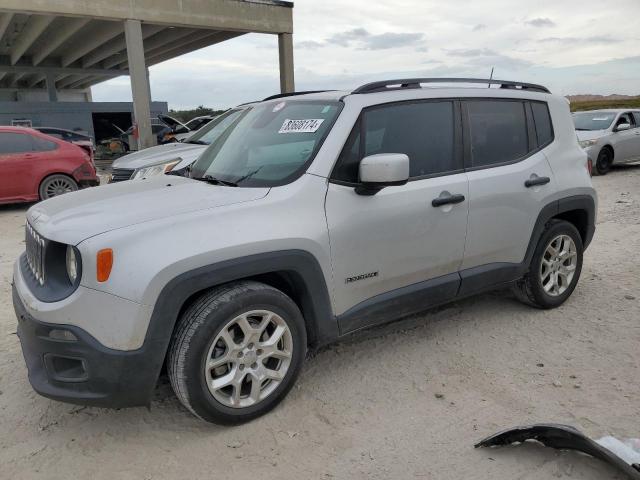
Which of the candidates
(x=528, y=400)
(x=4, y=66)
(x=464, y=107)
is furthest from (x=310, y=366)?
(x=4, y=66)

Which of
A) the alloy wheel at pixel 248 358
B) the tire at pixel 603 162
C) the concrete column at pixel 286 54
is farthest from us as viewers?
the concrete column at pixel 286 54

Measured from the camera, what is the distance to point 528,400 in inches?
118

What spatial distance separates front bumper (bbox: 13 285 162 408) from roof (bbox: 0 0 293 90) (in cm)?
1453

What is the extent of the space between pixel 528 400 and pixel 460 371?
0.47 m

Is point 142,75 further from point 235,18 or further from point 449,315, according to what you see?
point 449,315

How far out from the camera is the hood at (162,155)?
7227mm

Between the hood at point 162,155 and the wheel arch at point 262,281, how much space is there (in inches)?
180

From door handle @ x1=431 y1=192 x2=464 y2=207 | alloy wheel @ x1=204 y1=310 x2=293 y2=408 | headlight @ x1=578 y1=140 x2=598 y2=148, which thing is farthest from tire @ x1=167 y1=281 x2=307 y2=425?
headlight @ x1=578 y1=140 x2=598 y2=148

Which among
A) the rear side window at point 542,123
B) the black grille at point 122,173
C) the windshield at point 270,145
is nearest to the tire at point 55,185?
the black grille at point 122,173

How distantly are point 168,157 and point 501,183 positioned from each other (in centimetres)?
503

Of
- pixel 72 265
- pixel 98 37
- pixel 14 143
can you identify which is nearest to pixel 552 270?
pixel 72 265

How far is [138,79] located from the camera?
637 inches

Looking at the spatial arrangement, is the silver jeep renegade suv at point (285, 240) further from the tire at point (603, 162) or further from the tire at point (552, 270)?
the tire at point (603, 162)

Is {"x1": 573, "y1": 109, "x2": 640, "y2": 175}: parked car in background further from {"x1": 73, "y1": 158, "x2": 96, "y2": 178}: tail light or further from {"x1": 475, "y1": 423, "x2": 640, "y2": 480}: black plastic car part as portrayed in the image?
Answer: {"x1": 475, "y1": 423, "x2": 640, "y2": 480}: black plastic car part
